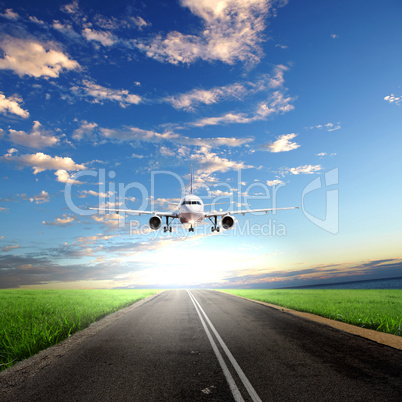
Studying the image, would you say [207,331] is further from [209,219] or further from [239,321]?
[209,219]

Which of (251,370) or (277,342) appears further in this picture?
(277,342)

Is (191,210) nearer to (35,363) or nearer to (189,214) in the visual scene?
(189,214)

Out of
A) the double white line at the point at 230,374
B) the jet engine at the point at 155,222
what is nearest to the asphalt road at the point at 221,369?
the double white line at the point at 230,374

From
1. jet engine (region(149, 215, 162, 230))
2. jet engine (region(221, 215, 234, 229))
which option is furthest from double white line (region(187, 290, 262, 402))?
jet engine (region(221, 215, 234, 229))

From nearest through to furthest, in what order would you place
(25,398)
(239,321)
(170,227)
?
1. (25,398)
2. (239,321)
3. (170,227)

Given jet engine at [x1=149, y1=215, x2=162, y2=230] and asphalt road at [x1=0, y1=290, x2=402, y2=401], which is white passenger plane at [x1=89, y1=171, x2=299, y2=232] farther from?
asphalt road at [x1=0, y1=290, x2=402, y2=401]

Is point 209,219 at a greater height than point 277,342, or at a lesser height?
greater

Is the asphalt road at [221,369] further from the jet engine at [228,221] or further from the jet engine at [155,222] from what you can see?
the jet engine at [228,221]

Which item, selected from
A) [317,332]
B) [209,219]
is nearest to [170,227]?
[209,219]
